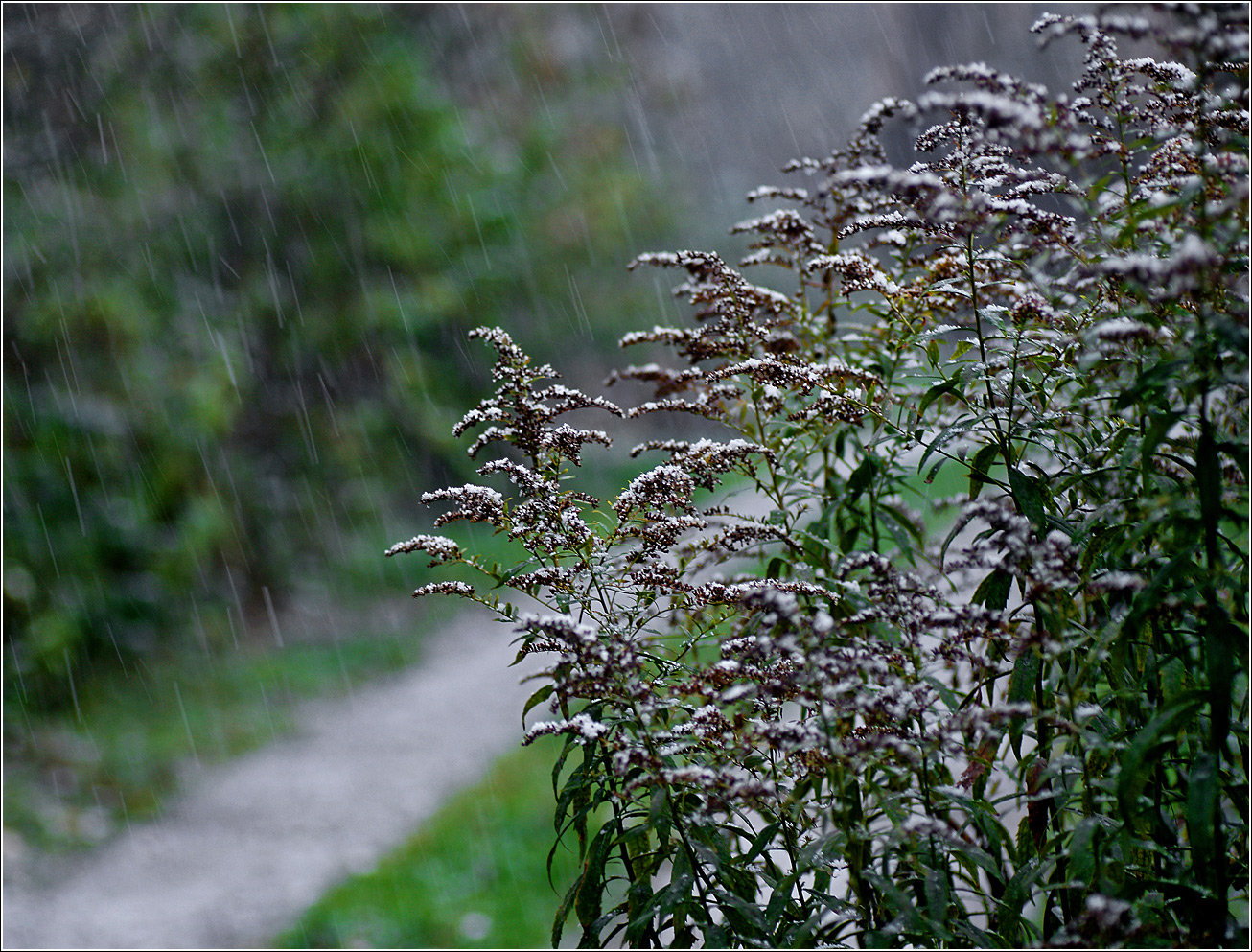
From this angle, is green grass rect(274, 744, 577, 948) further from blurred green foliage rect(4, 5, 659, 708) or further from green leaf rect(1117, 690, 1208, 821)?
green leaf rect(1117, 690, 1208, 821)

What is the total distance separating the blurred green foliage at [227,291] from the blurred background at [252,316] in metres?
0.02

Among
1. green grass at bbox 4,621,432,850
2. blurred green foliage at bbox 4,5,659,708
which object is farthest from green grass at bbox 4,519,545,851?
blurred green foliage at bbox 4,5,659,708

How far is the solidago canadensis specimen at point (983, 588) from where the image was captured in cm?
146

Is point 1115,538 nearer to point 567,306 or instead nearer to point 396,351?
point 396,351

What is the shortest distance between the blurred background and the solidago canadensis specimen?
9.20ft

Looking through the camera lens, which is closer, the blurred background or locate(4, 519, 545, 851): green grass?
locate(4, 519, 545, 851): green grass

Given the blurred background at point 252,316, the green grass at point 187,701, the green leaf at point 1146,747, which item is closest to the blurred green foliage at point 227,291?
the blurred background at point 252,316

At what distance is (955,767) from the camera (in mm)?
3902

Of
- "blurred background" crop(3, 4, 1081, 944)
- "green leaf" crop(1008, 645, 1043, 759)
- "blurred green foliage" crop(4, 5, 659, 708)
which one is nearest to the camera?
"green leaf" crop(1008, 645, 1043, 759)

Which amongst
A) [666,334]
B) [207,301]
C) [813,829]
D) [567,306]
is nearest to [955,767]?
[813,829]

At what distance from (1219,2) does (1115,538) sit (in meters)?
0.90

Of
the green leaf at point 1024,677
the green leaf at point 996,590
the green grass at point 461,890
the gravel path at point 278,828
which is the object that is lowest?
the green grass at point 461,890

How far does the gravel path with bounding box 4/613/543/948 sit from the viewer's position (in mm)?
4566

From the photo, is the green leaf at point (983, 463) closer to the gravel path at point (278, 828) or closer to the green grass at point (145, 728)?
the gravel path at point (278, 828)
